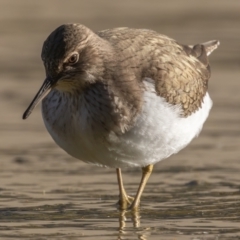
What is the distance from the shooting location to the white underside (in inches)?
363

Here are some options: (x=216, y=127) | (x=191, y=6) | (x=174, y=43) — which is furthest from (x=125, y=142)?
(x=191, y=6)

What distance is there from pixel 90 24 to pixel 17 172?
32.5 ft

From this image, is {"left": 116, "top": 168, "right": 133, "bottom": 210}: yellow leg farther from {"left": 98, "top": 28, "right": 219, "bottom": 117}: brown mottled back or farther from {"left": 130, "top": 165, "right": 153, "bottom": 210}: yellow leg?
{"left": 98, "top": 28, "right": 219, "bottom": 117}: brown mottled back

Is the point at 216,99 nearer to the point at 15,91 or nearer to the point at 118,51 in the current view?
the point at 15,91

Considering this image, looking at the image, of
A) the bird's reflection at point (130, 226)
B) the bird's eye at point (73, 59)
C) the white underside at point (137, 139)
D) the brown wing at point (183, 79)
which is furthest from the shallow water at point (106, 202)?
the bird's eye at point (73, 59)

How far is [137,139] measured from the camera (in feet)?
30.4

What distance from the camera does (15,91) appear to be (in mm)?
15414

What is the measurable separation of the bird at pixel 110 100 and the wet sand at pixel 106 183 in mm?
557

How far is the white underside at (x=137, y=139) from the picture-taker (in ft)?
30.3

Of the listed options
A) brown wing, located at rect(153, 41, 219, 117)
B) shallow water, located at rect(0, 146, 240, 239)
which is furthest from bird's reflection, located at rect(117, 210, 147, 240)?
brown wing, located at rect(153, 41, 219, 117)

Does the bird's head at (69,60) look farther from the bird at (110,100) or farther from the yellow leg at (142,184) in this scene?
the yellow leg at (142,184)

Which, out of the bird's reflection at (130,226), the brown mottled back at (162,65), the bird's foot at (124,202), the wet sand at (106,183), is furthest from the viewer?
the bird's foot at (124,202)

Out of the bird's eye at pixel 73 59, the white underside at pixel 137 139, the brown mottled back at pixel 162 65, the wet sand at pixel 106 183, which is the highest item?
the bird's eye at pixel 73 59

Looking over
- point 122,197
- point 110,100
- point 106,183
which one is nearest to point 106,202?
point 122,197
